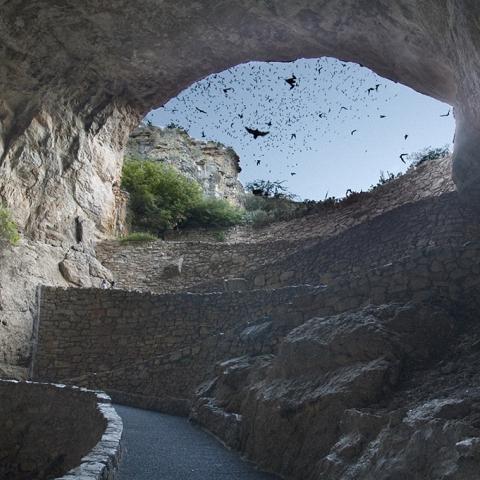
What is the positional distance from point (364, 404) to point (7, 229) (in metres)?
10.7

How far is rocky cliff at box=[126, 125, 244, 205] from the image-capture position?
28.8m

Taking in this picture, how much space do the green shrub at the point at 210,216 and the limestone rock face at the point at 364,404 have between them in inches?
645

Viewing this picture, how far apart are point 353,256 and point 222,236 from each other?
33.3 ft

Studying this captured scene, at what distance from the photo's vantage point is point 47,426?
7535mm

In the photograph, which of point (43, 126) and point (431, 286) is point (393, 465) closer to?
point (431, 286)

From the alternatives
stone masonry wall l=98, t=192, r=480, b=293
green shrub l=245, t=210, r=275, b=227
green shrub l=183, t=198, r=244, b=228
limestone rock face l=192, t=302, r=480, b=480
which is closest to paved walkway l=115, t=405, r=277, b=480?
limestone rock face l=192, t=302, r=480, b=480

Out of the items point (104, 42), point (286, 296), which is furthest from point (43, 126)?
point (286, 296)

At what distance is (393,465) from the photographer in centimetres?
355

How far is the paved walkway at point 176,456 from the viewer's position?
5.09 metres

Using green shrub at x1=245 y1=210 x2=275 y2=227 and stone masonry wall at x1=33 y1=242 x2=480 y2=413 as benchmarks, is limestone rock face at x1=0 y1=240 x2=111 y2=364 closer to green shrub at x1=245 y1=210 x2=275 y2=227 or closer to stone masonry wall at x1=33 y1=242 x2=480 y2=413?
stone masonry wall at x1=33 y1=242 x2=480 y2=413

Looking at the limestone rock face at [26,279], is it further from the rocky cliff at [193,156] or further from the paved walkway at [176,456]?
the rocky cliff at [193,156]

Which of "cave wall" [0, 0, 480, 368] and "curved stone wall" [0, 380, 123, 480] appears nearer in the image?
"curved stone wall" [0, 380, 123, 480]

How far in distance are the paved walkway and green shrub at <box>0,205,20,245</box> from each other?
22.6 ft

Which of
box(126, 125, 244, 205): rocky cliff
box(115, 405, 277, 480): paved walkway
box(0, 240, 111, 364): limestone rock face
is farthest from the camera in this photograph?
box(126, 125, 244, 205): rocky cliff
